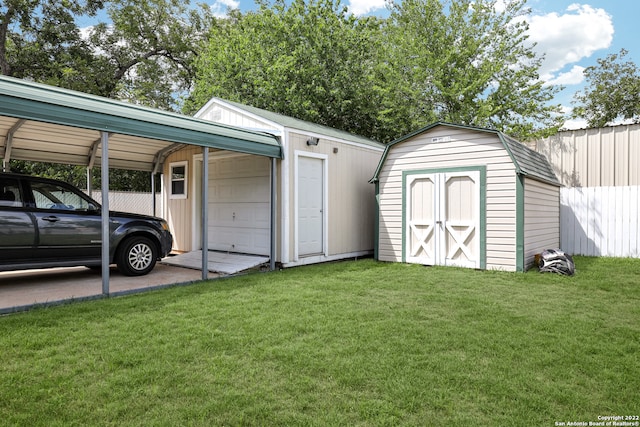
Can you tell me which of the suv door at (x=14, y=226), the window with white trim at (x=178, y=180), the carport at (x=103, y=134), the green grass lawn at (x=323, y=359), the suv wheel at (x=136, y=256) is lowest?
the green grass lawn at (x=323, y=359)

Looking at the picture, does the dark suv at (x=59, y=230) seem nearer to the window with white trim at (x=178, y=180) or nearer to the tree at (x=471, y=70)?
the window with white trim at (x=178, y=180)

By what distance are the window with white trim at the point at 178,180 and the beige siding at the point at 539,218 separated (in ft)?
23.9

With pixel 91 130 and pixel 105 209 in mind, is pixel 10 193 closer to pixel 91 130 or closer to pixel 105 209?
pixel 91 130

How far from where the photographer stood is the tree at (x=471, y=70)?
582 inches

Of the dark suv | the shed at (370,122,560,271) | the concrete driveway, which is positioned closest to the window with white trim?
the concrete driveway

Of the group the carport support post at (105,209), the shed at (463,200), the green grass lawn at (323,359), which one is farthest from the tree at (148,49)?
the green grass lawn at (323,359)

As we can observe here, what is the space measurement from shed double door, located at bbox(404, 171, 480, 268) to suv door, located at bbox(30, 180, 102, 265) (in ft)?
19.2

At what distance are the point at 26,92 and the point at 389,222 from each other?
6.61 m

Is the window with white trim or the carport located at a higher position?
the carport

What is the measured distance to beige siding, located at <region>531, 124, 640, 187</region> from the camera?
32.7 feet

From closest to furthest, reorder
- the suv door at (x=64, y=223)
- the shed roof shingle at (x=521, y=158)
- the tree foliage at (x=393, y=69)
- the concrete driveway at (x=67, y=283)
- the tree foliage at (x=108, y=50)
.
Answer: the concrete driveway at (x=67, y=283)
the suv door at (x=64, y=223)
the shed roof shingle at (x=521, y=158)
the tree foliage at (x=393, y=69)
the tree foliage at (x=108, y=50)

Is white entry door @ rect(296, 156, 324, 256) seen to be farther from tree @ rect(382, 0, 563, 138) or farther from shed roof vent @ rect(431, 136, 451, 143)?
tree @ rect(382, 0, 563, 138)

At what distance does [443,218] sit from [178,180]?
6155mm

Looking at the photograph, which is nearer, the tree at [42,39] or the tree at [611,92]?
the tree at [42,39]
